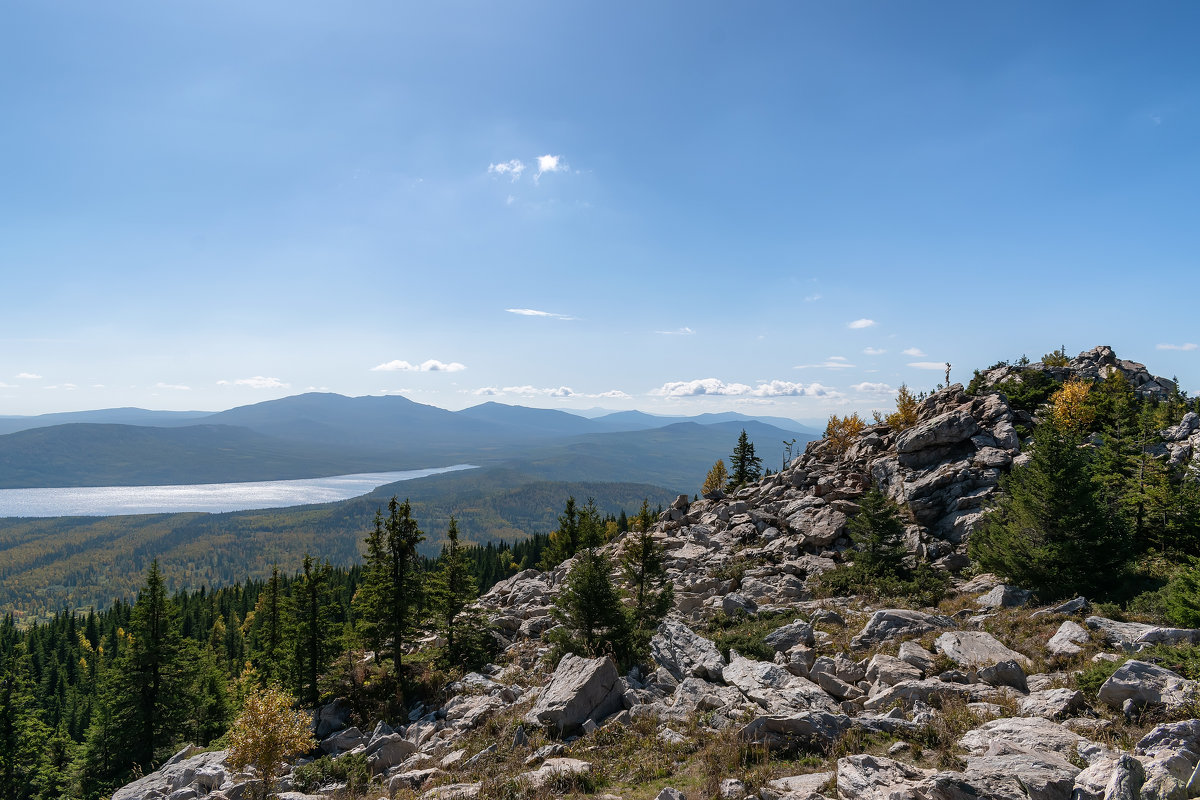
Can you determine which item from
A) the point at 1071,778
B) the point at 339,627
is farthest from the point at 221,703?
the point at 1071,778

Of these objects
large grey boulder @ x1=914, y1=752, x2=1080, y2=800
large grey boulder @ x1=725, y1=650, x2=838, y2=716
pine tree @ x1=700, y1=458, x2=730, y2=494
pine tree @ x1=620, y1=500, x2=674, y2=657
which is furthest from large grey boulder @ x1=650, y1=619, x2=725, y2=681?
pine tree @ x1=700, y1=458, x2=730, y2=494

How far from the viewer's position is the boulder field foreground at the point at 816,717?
10875 millimetres

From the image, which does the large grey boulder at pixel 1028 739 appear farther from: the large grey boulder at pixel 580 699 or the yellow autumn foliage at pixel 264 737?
the yellow autumn foliage at pixel 264 737

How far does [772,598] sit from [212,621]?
12174cm

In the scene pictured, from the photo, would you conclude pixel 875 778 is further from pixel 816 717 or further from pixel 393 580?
pixel 393 580

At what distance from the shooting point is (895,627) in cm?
2259

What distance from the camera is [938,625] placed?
22.9m

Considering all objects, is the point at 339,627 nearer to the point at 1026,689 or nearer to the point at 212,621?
the point at 1026,689

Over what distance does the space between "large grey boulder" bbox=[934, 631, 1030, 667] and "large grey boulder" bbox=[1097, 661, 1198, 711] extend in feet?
13.3

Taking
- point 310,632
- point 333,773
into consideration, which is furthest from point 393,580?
point 333,773

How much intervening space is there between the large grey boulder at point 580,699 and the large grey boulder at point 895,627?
10.7m

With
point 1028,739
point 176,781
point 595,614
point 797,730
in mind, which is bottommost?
point 176,781

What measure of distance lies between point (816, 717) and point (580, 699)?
878 cm

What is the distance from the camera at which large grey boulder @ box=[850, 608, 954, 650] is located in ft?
→ 72.5
